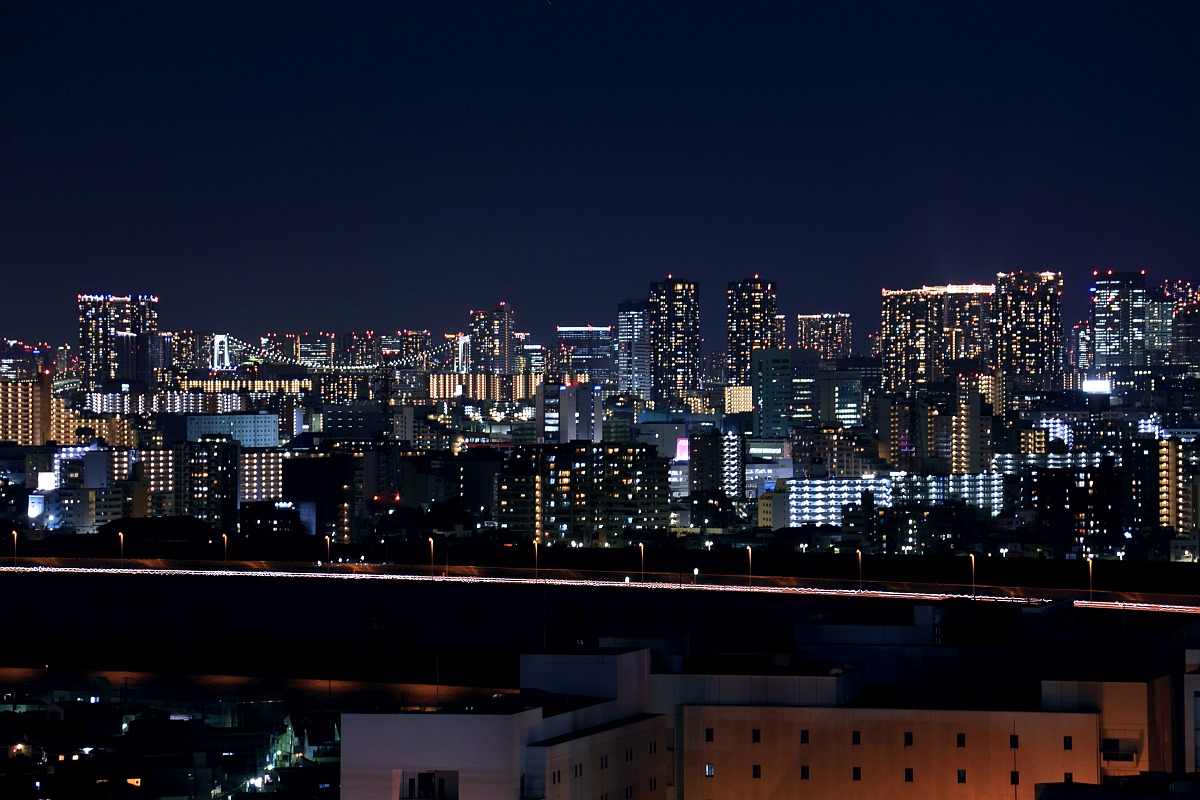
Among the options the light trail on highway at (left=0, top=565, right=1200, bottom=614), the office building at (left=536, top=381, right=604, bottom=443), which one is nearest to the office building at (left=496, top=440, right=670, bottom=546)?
the office building at (left=536, top=381, right=604, bottom=443)

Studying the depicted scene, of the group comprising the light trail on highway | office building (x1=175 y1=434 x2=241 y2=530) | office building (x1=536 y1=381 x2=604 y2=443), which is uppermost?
office building (x1=536 y1=381 x2=604 y2=443)

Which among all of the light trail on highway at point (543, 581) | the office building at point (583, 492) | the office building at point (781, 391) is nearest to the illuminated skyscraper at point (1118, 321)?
the office building at point (781, 391)

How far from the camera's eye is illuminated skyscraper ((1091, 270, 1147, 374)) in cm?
13125

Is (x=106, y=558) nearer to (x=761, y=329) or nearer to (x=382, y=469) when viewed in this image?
(x=382, y=469)

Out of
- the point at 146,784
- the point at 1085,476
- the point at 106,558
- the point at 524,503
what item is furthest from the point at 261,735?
the point at 1085,476

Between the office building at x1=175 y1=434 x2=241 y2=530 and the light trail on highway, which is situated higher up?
the office building at x1=175 y1=434 x2=241 y2=530

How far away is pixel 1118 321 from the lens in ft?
437

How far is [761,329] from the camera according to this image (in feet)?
454

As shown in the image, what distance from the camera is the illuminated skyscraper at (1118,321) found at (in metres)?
131

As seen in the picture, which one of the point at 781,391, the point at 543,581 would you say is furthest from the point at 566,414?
the point at 543,581

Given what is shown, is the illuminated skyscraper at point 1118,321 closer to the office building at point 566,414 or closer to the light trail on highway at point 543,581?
the office building at point 566,414

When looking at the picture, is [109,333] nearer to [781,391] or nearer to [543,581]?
[781,391]

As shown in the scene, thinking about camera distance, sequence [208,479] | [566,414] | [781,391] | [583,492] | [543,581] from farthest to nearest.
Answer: [781,391] → [566,414] → [208,479] → [583,492] → [543,581]

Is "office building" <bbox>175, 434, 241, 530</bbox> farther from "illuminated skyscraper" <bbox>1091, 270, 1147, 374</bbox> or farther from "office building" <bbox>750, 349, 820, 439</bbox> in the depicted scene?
"illuminated skyscraper" <bbox>1091, 270, 1147, 374</bbox>
